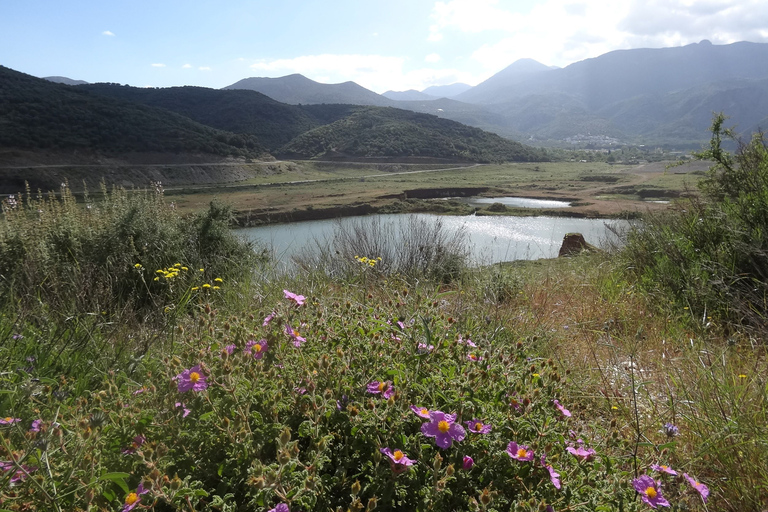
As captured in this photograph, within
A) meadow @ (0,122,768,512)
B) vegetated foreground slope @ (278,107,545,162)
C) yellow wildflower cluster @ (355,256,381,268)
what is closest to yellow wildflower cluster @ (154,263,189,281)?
meadow @ (0,122,768,512)

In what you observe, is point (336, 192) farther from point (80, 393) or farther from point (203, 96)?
point (203, 96)

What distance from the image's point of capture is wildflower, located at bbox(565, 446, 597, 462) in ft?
4.13

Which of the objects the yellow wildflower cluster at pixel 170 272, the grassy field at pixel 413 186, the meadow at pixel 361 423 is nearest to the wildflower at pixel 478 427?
the meadow at pixel 361 423

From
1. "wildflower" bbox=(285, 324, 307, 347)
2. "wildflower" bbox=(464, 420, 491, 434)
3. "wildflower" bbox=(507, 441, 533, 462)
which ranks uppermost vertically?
"wildflower" bbox=(285, 324, 307, 347)

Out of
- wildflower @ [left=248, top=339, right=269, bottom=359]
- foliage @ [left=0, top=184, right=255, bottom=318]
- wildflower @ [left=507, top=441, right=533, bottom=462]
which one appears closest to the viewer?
wildflower @ [left=507, top=441, right=533, bottom=462]

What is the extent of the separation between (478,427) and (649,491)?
43 cm

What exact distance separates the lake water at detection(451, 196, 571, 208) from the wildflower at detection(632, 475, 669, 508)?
3335 centimetres

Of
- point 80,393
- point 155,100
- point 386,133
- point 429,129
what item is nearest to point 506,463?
point 80,393

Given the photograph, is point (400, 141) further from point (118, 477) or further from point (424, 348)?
point (118, 477)

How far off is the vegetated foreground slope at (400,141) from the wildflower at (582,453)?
61.0 metres

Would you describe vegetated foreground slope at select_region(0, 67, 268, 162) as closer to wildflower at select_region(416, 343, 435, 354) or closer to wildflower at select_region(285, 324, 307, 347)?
wildflower at select_region(285, 324, 307, 347)

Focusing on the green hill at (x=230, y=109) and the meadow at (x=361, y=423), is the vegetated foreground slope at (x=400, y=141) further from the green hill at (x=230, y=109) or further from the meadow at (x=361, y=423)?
the meadow at (x=361, y=423)

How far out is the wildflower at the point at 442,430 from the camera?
118cm

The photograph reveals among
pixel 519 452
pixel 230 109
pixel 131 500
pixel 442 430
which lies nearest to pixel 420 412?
pixel 442 430
